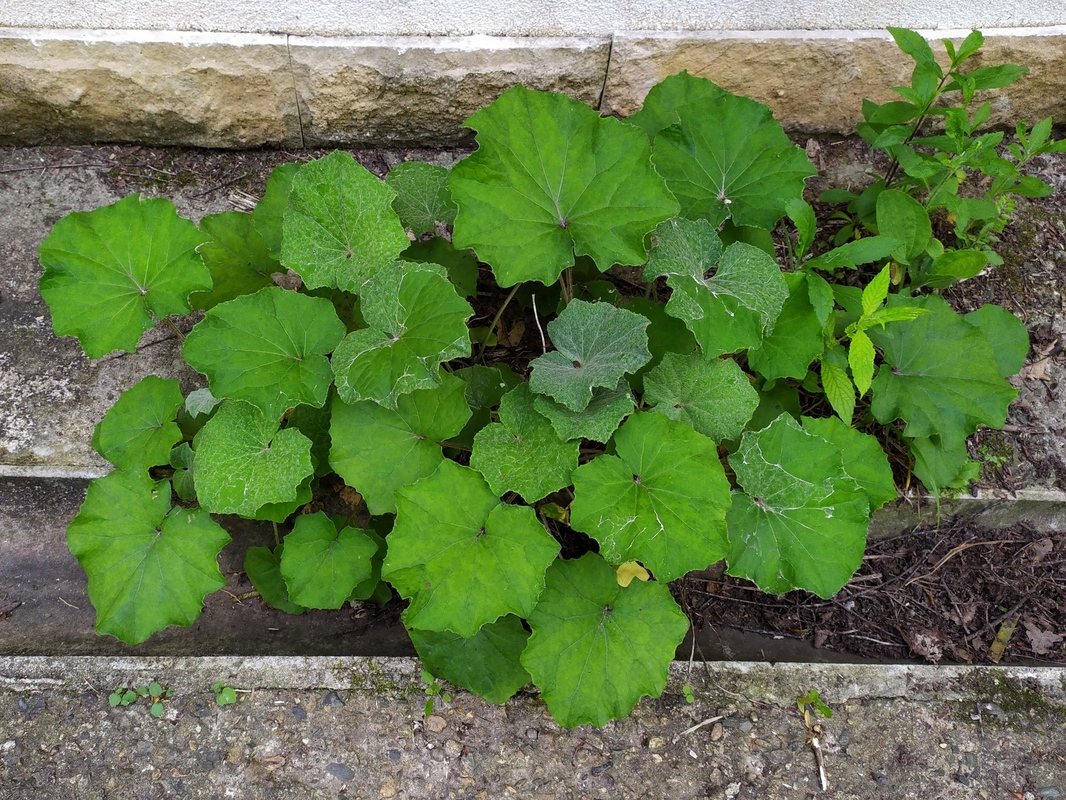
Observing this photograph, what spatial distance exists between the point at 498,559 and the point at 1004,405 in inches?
63.0

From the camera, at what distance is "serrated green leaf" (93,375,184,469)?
216 cm

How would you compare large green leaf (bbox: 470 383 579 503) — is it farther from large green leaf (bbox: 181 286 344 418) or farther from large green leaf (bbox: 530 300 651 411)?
large green leaf (bbox: 181 286 344 418)

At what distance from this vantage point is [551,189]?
6.50ft

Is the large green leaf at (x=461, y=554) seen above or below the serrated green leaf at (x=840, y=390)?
below

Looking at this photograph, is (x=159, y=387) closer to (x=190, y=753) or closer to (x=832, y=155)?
(x=190, y=753)

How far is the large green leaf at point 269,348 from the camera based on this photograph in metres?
1.87

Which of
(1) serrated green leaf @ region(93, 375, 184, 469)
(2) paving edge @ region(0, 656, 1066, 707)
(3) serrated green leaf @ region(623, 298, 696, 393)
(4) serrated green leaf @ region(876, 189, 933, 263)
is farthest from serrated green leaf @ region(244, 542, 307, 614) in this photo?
(4) serrated green leaf @ region(876, 189, 933, 263)

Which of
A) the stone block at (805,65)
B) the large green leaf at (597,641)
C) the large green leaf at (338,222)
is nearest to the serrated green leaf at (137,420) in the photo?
the large green leaf at (338,222)

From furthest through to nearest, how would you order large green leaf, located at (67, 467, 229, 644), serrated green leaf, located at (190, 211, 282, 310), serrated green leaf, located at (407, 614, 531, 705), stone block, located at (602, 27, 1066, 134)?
stone block, located at (602, 27, 1066, 134) < serrated green leaf, located at (190, 211, 282, 310) < serrated green leaf, located at (407, 614, 531, 705) < large green leaf, located at (67, 467, 229, 644)

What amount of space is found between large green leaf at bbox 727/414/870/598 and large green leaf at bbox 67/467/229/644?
4.75ft

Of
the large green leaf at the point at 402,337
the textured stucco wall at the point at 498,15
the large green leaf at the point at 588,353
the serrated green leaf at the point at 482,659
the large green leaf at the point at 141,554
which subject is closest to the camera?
the large green leaf at the point at 402,337

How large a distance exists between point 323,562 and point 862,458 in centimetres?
161

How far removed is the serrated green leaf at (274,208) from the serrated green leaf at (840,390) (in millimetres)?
1713

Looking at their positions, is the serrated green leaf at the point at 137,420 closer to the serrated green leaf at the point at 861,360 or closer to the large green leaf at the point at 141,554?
the large green leaf at the point at 141,554
